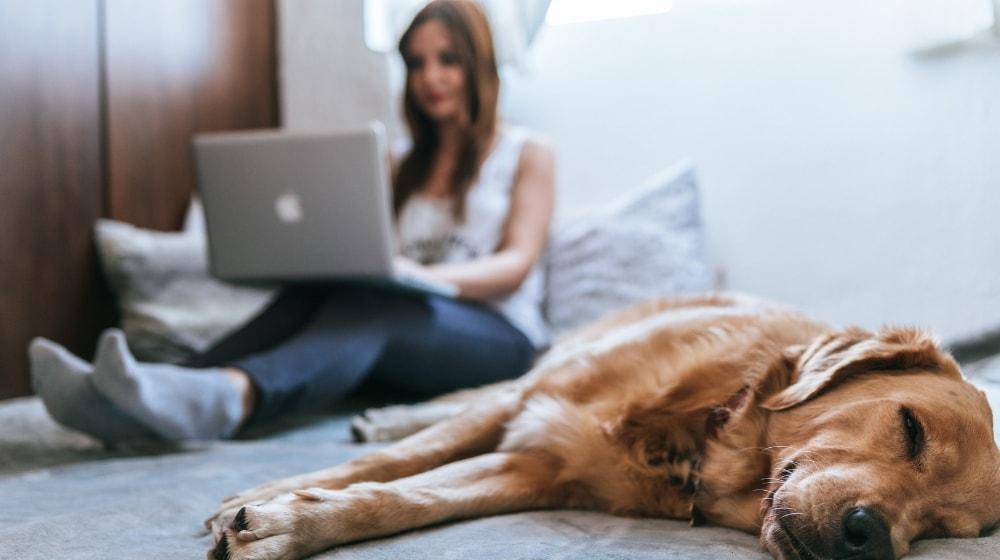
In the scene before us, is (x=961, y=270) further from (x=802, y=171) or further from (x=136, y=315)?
(x=136, y=315)

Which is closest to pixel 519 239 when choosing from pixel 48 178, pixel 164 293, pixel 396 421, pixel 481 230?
pixel 481 230

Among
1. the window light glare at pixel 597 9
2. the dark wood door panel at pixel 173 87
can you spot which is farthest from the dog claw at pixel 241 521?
the window light glare at pixel 597 9

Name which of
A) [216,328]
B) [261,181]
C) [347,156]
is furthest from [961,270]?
[216,328]

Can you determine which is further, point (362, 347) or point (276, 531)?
point (362, 347)

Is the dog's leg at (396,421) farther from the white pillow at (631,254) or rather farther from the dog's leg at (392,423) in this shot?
the white pillow at (631,254)

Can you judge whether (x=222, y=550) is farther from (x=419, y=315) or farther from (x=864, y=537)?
(x=419, y=315)

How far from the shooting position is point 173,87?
10.6ft

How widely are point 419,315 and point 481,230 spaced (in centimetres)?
53

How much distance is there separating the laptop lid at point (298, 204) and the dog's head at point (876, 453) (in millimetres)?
1062

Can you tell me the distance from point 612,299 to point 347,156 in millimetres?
1041

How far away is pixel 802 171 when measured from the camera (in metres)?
2.84

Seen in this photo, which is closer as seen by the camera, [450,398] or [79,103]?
[450,398]

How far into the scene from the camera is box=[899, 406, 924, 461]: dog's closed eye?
1.12 m

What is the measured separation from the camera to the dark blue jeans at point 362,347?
2.01 meters
